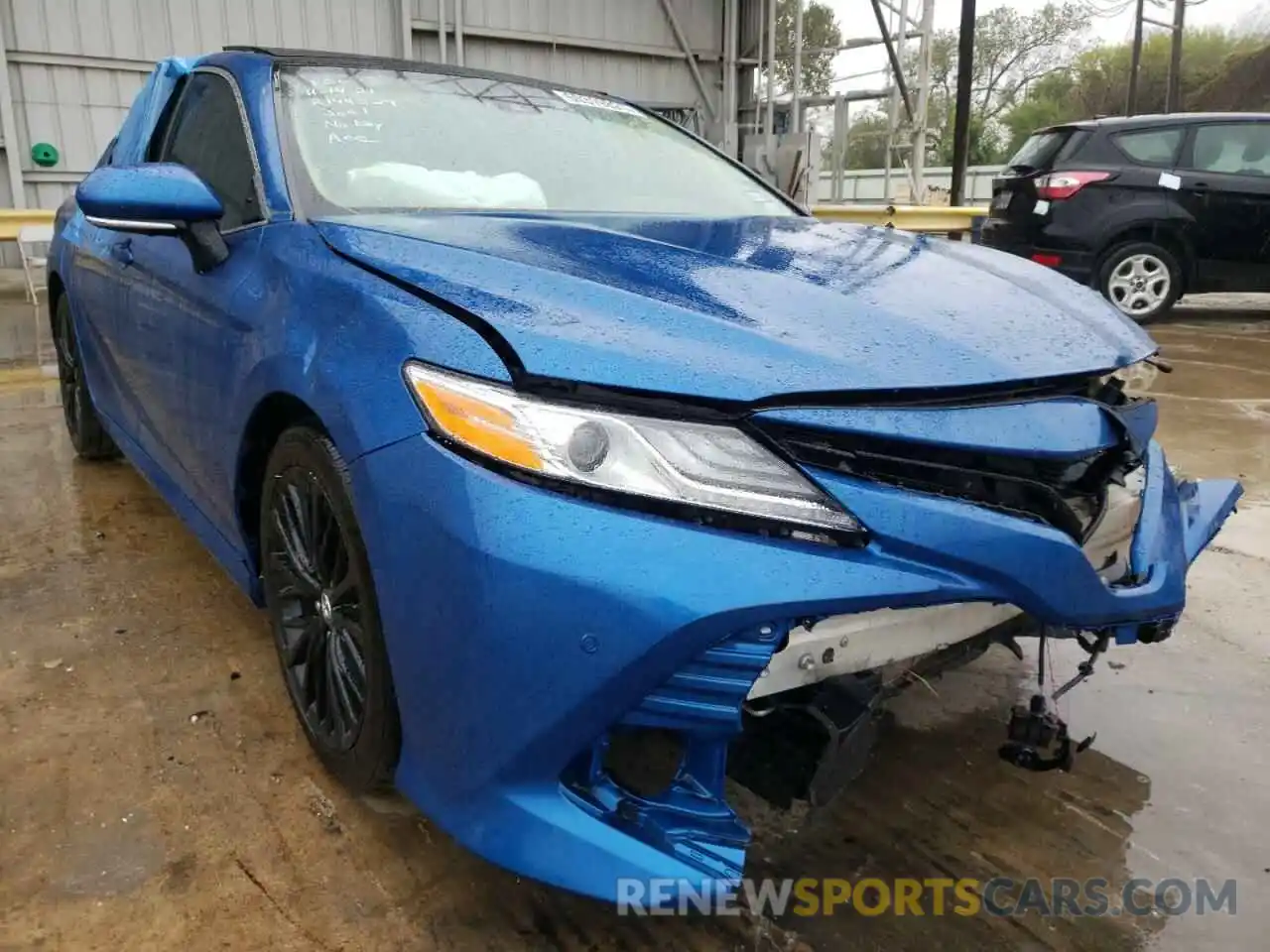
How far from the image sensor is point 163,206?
2.03 meters

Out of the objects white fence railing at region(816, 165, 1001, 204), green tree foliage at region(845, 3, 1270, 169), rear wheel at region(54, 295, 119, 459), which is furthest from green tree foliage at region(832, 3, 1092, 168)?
rear wheel at region(54, 295, 119, 459)

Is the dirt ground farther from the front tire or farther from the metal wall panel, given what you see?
the metal wall panel

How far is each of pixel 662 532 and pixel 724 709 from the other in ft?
0.83

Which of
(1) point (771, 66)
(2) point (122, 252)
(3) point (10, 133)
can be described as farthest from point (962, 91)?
(2) point (122, 252)

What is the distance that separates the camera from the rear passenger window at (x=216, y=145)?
2248 mm

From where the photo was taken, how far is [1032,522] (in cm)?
147

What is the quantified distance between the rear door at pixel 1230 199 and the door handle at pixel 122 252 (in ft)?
25.2

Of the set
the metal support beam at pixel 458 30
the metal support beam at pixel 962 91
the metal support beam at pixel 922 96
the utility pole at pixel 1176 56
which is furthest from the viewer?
the utility pole at pixel 1176 56

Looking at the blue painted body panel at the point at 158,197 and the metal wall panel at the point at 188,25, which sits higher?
the metal wall panel at the point at 188,25

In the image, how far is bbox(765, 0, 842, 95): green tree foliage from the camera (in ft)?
60.6

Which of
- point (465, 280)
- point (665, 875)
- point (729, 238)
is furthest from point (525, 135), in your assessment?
point (665, 875)

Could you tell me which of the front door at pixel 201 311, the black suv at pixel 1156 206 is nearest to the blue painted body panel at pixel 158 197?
the front door at pixel 201 311

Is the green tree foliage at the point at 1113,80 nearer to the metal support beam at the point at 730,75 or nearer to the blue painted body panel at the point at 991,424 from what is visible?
the metal support beam at the point at 730,75

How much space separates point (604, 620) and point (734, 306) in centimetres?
57
